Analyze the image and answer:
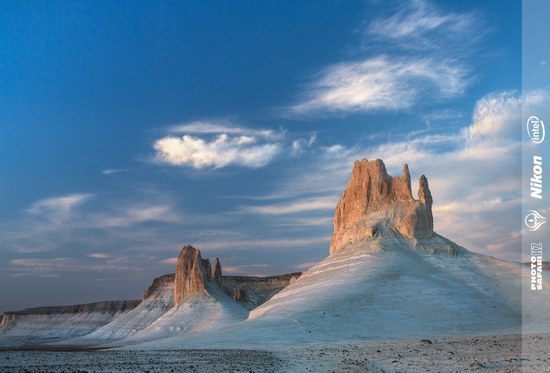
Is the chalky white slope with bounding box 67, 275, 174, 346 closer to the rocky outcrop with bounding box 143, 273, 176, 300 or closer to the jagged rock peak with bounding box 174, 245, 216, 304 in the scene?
the rocky outcrop with bounding box 143, 273, 176, 300

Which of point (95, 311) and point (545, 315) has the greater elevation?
point (545, 315)

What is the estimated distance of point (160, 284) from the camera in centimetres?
15525

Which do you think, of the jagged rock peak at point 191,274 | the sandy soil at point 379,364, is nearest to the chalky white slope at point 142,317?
the jagged rock peak at point 191,274

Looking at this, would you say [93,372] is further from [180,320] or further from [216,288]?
[216,288]

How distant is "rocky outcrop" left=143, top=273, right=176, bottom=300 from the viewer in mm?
152500

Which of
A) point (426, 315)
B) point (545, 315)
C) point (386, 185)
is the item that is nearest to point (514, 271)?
point (545, 315)

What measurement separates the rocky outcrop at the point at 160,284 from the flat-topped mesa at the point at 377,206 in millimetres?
77981

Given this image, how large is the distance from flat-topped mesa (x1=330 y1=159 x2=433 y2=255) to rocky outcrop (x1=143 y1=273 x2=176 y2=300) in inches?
3070

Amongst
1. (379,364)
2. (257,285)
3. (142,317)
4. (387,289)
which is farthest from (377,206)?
(142,317)

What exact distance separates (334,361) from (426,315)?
29635mm

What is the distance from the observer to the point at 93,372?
72.7ft

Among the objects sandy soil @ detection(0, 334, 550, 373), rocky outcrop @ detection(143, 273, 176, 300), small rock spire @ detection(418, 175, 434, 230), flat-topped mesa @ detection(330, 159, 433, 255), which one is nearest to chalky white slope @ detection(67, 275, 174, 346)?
rocky outcrop @ detection(143, 273, 176, 300)

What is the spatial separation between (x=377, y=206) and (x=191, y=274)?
2266 inches

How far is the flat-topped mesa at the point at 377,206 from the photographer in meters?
74.1
